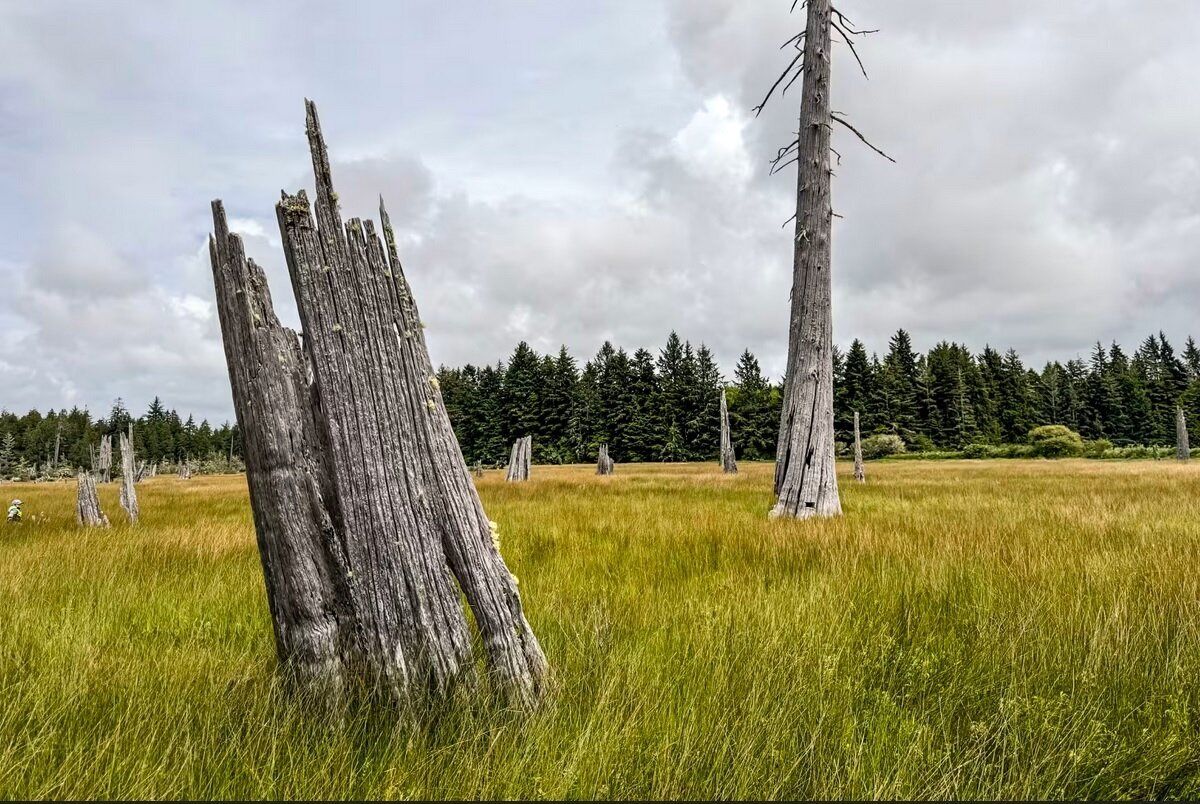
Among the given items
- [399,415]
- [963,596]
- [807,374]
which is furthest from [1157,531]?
[399,415]

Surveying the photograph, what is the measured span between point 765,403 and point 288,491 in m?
64.7

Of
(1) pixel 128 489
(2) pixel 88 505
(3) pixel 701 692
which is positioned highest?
(1) pixel 128 489

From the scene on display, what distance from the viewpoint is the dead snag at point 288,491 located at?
2232 millimetres

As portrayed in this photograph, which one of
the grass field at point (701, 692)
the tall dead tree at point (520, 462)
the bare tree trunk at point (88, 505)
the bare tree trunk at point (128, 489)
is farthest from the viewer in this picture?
the tall dead tree at point (520, 462)

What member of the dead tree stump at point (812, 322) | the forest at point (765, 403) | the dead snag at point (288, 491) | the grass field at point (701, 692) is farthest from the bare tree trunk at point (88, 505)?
the forest at point (765, 403)

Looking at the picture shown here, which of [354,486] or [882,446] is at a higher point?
[354,486]

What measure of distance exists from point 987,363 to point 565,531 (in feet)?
→ 261

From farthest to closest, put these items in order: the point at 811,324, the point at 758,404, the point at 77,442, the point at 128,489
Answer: the point at 77,442, the point at 758,404, the point at 128,489, the point at 811,324

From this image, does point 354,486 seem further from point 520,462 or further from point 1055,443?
point 1055,443

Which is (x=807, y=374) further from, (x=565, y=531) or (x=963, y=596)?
(x=963, y=596)

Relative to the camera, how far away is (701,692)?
2252mm

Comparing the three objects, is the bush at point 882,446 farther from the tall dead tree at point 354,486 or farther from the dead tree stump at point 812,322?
the tall dead tree at point 354,486

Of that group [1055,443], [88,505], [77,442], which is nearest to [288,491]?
[88,505]

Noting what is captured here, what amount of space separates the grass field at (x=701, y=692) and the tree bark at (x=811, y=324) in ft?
11.6
